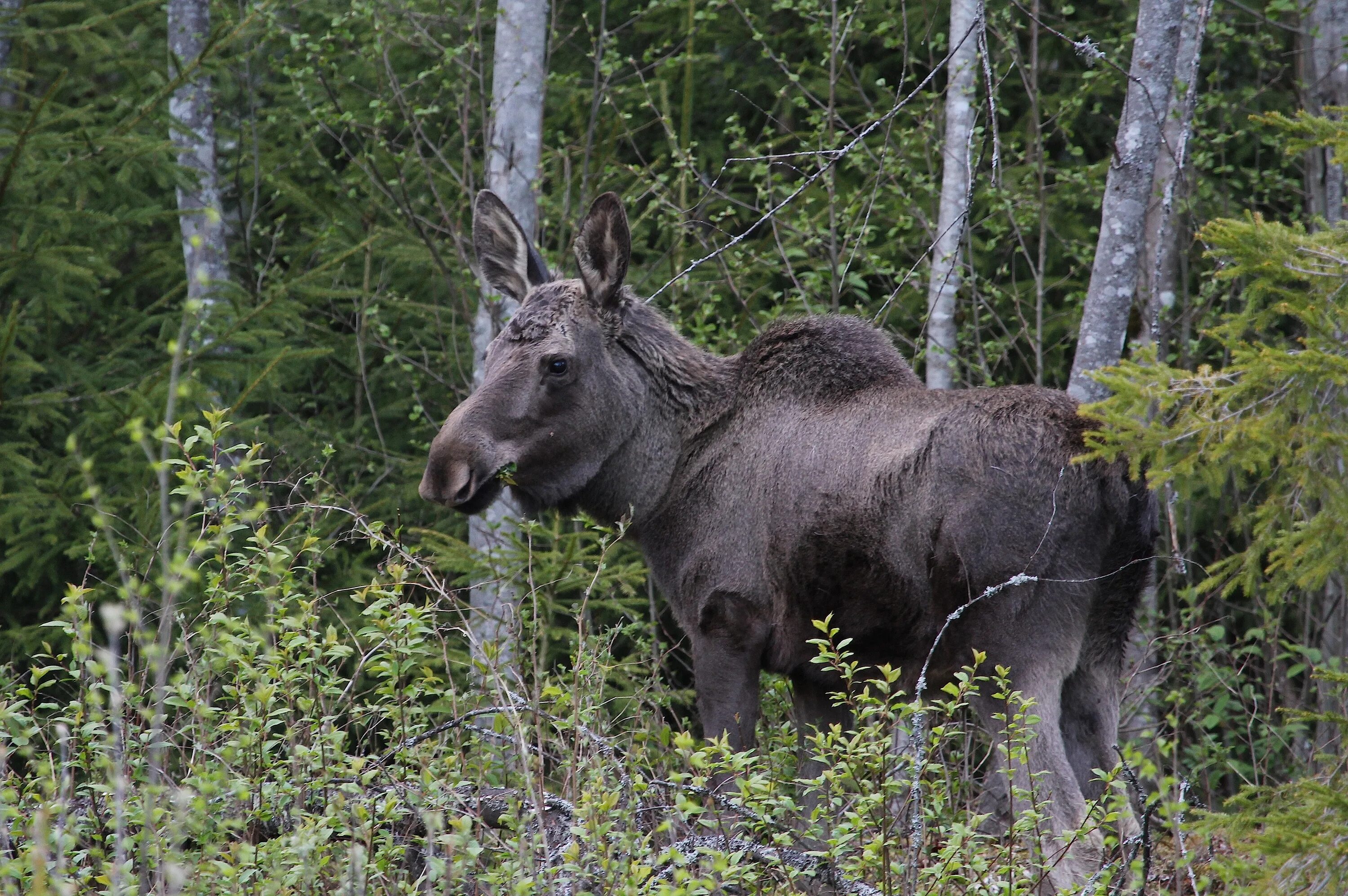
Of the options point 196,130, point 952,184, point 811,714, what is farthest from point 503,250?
point 196,130

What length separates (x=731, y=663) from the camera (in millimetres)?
5691

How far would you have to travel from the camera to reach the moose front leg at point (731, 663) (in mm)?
5668

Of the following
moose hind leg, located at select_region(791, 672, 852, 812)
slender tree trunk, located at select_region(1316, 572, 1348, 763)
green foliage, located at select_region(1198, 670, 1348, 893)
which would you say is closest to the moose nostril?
moose hind leg, located at select_region(791, 672, 852, 812)

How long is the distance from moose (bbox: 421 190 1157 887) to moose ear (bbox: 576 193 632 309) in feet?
0.04

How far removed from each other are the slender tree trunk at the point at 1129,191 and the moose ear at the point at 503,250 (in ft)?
8.99

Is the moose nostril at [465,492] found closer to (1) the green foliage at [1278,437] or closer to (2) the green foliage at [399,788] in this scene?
(2) the green foliage at [399,788]

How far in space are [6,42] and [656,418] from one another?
24.0 feet

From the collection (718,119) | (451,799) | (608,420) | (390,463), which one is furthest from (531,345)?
(718,119)

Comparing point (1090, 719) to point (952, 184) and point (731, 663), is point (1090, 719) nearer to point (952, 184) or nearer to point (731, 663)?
point (731, 663)

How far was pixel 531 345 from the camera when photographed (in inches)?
240

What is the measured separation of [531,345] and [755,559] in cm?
144

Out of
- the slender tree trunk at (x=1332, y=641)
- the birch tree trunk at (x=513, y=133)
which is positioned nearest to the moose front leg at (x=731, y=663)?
the birch tree trunk at (x=513, y=133)

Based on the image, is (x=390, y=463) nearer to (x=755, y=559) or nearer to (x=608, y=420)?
(x=608, y=420)

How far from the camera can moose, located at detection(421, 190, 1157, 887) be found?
5.07m
